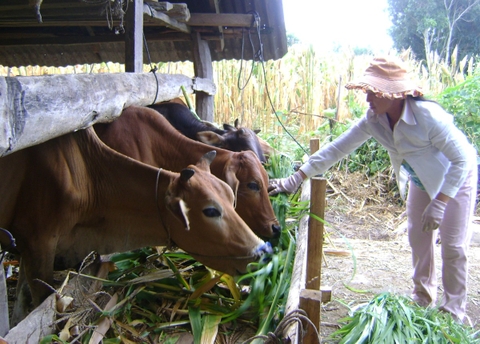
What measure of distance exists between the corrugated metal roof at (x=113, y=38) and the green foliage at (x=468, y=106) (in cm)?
359

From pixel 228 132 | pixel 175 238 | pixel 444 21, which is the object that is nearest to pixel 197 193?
pixel 175 238

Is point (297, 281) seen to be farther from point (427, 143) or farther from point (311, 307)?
point (427, 143)

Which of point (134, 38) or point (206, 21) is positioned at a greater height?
point (206, 21)

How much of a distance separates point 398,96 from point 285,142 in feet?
21.6

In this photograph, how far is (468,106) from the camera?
8.46m

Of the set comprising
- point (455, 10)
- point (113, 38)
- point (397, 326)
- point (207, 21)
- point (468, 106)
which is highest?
point (455, 10)

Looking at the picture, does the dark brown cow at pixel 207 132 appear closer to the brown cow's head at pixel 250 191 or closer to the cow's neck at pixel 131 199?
the brown cow's head at pixel 250 191

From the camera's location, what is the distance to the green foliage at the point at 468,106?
8422mm

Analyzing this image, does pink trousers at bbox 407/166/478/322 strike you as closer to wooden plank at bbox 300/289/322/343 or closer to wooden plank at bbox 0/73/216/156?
wooden plank at bbox 300/289/322/343

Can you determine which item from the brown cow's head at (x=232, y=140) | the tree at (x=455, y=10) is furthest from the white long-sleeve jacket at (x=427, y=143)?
A: the tree at (x=455, y=10)

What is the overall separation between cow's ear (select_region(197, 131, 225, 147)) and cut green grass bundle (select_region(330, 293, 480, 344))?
2350mm

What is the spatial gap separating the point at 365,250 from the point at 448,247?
2.68 metres

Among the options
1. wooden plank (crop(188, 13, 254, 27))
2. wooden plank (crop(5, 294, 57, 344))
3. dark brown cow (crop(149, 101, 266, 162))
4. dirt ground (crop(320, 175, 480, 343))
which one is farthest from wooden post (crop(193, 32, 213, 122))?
wooden plank (crop(5, 294, 57, 344))

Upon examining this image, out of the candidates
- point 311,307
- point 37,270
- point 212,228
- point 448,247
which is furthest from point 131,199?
point 448,247
